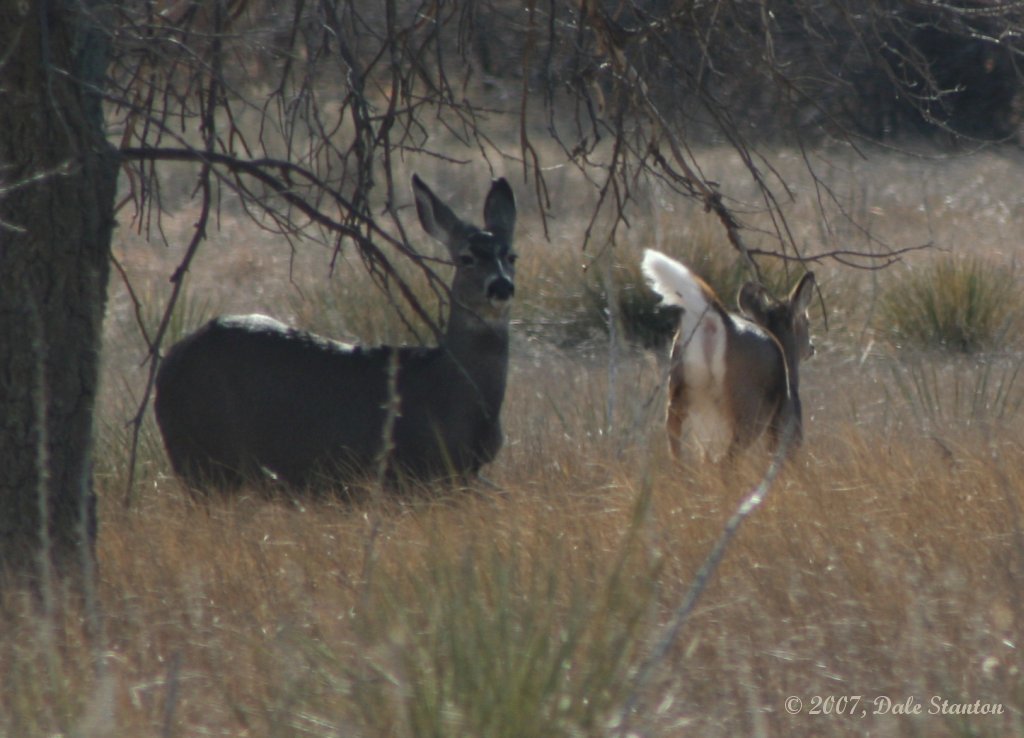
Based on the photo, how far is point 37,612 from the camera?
3.74m

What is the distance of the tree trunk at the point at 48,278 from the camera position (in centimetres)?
405

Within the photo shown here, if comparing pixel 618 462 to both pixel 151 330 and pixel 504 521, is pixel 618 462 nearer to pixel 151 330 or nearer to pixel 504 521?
pixel 504 521

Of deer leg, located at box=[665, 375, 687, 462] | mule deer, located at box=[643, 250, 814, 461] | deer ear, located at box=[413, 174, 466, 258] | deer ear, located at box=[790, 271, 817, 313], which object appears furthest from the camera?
deer ear, located at box=[790, 271, 817, 313]

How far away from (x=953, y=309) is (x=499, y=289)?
17.4 feet

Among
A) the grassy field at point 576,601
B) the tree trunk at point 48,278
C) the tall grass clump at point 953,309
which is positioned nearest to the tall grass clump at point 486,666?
the grassy field at point 576,601

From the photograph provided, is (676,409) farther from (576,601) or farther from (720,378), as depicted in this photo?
(576,601)

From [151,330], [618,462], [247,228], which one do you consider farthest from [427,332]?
[247,228]

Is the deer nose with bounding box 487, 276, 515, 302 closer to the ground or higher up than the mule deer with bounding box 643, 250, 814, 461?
higher up

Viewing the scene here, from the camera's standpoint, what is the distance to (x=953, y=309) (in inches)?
406

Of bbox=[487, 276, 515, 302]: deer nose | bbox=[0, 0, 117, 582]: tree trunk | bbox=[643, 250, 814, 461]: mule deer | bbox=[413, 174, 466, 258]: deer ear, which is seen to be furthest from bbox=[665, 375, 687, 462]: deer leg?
bbox=[0, 0, 117, 582]: tree trunk

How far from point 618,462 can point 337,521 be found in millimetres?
1047

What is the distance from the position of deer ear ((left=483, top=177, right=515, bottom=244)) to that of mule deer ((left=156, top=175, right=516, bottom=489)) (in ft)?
0.47

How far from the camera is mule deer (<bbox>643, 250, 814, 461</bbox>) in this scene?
5.95 metres

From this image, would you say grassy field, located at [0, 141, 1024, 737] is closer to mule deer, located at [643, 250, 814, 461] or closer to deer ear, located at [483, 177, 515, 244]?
mule deer, located at [643, 250, 814, 461]
